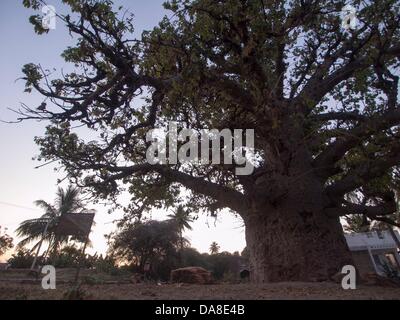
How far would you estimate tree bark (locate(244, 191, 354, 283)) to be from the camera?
21.6ft

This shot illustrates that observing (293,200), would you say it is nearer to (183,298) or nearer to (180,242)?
(183,298)

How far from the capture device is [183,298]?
13.6ft

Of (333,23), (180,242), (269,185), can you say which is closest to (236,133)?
(269,185)

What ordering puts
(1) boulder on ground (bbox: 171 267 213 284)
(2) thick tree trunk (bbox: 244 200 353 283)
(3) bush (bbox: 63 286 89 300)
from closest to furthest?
(3) bush (bbox: 63 286 89 300)
(2) thick tree trunk (bbox: 244 200 353 283)
(1) boulder on ground (bbox: 171 267 213 284)

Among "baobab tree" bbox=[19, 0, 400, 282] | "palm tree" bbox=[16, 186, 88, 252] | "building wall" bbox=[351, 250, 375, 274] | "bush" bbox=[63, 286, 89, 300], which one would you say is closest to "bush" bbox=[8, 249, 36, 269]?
"palm tree" bbox=[16, 186, 88, 252]

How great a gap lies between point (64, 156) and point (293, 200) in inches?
214

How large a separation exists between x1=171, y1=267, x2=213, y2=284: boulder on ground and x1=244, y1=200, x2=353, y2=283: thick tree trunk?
3.80 feet

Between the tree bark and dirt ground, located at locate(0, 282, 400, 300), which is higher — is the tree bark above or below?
above

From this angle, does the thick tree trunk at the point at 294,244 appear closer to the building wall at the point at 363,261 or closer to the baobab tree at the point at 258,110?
the baobab tree at the point at 258,110

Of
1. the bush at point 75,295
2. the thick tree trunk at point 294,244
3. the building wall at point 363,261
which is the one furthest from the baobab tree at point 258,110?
the building wall at point 363,261

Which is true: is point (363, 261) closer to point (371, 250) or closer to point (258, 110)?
point (371, 250)

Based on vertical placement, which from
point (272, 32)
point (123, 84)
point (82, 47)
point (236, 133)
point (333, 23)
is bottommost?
point (236, 133)

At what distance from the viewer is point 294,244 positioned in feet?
22.5

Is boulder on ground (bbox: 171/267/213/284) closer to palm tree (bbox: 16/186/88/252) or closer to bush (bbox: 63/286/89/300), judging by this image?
bush (bbox: 63/286/89/300)
